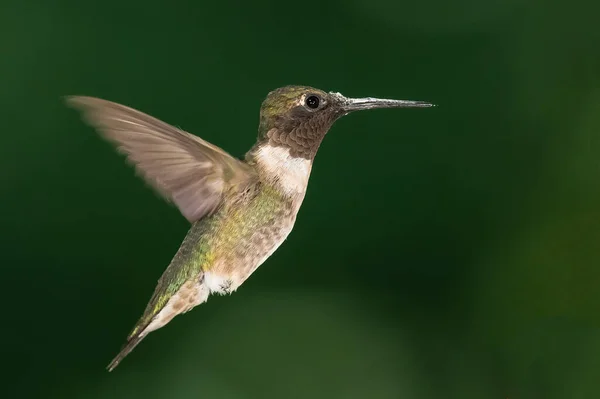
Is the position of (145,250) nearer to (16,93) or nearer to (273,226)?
(16,93)

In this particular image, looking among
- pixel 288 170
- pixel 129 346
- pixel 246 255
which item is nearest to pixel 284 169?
pixel 288 170

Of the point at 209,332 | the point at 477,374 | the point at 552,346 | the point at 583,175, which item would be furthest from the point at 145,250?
the point at 583,175

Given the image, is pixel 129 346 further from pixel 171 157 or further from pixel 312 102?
pixel 312 102

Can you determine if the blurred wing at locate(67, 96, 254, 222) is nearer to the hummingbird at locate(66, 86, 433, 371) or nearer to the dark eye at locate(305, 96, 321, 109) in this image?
the hummingbird at locate(66, 86, 433, 371)

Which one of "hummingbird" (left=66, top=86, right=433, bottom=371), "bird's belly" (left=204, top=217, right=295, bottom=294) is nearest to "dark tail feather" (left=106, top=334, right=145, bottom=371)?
"hummingbird" (left=66, top=86, right=433, bottom=371)

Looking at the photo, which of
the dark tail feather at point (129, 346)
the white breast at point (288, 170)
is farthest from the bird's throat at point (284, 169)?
the dark tail feather at point (129, 346)

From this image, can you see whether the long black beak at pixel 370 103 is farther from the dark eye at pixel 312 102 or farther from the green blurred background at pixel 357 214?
the green blurred background at pixel 357 214

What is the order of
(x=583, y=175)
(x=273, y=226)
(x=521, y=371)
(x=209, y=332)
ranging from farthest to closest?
(x=583, y=175) < (x=521, y=371) < (x=209, y=332) < (x=273, y=226)
